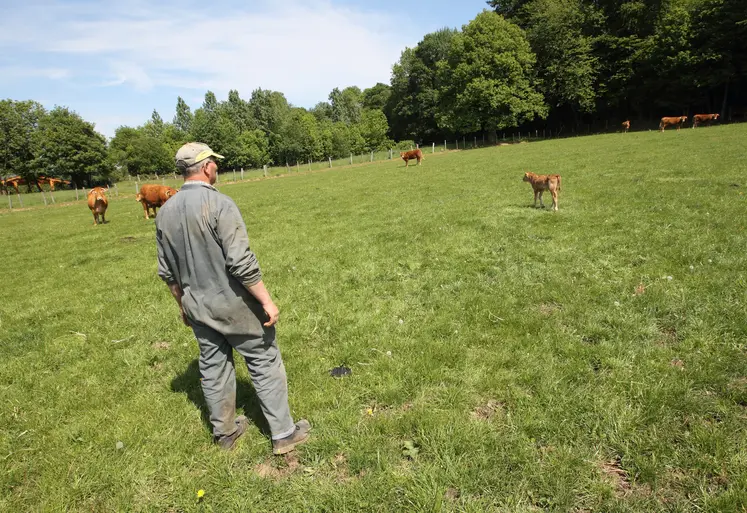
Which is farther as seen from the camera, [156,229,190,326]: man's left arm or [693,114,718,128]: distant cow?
[693,114,718,128]: distant cow

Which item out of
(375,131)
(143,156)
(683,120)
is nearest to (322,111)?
(375,131)

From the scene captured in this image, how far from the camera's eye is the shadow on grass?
3713 millimetres

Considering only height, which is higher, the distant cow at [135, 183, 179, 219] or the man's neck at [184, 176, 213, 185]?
the man's neck at [184, 176, 213, 185]

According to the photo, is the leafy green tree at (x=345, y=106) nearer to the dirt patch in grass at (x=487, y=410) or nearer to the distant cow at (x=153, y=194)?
the distant cow at (x=153, y=194)

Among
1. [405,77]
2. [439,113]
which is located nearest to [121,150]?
[405,77]

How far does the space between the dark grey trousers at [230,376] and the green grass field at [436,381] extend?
0.29 meters

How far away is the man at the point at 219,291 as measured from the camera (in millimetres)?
2906

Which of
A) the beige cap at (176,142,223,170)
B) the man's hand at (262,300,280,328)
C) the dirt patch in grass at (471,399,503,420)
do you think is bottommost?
the dirt patch in grass at (471,399,503,420)

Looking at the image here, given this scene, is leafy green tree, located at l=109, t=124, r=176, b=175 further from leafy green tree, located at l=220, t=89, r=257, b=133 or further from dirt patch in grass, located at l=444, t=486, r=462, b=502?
dirt patch in grass, located at l=444, t=486, r=462, b=502

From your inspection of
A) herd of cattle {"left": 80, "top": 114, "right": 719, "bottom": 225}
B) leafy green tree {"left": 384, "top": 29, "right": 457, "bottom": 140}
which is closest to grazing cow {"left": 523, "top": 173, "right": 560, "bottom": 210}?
herd of cattle {"left": 80, "top": 114, "right": 719, "bottom": 225}

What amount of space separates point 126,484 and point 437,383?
279cm

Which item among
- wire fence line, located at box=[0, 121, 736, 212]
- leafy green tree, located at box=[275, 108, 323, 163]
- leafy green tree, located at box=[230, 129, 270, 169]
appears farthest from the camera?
leafy green tree, located at box=[275, 108, 323, 163]

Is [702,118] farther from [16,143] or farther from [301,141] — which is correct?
[16,143]

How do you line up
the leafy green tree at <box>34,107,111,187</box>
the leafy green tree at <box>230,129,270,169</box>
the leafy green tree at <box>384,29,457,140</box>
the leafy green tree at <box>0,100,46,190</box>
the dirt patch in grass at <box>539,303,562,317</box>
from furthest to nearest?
the leafy green tree at <box>230,129,270,169</box>
the leafy green tree at <box>384,29,457,140</box>
the leafy green tree at <box>34,107,111,187</box>
the leafy green tree at <box>0,100,46,190</box>
the dirt patch in grass at <box>539,303,562,317</box>
